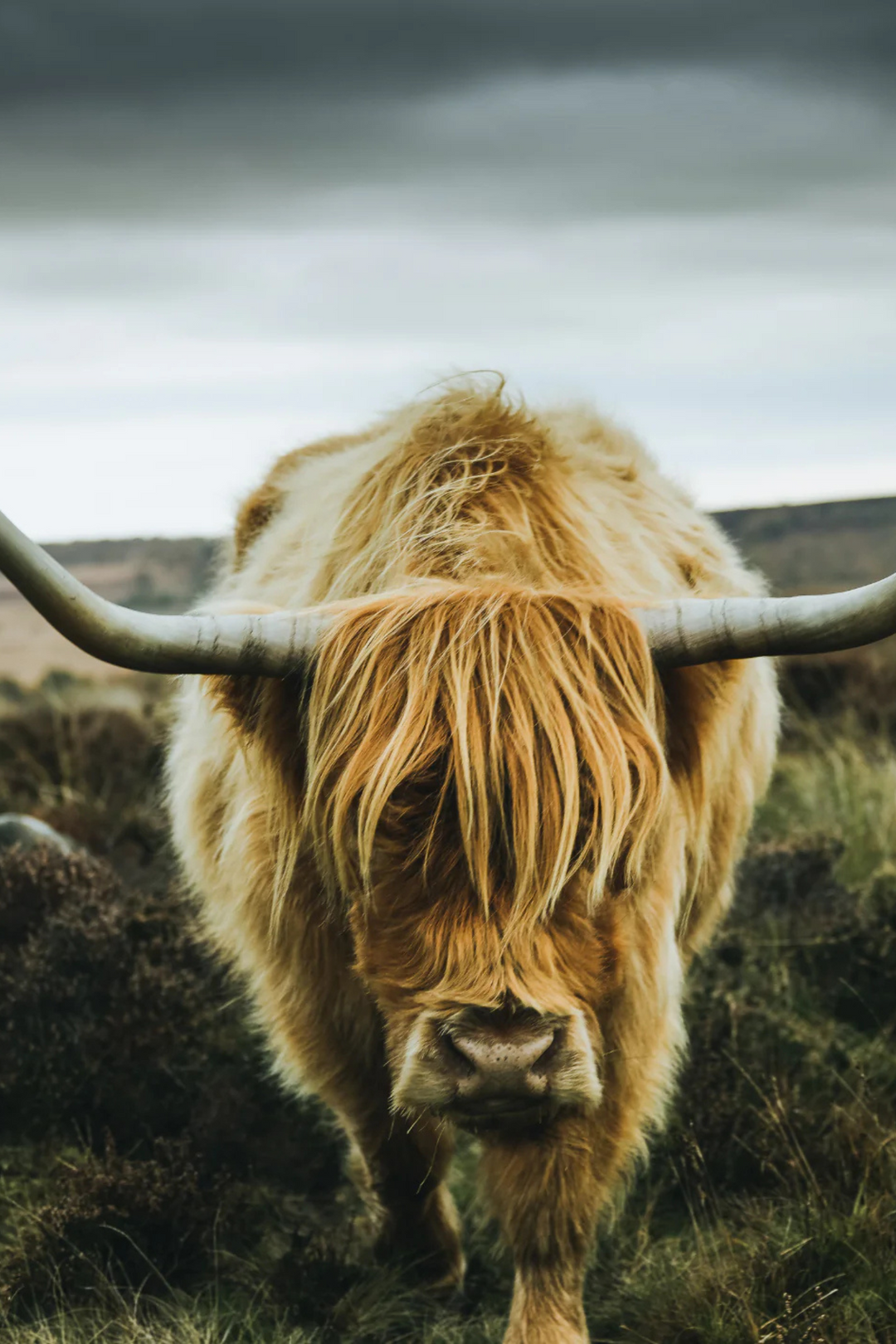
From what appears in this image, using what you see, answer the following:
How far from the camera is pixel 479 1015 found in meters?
2.29

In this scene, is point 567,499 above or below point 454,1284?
above

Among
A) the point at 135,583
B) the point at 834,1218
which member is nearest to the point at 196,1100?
the point at 834,1218

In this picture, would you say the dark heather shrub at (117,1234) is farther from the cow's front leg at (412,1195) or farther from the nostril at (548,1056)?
the nostril at (548,1056)

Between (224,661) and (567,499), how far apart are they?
95cm

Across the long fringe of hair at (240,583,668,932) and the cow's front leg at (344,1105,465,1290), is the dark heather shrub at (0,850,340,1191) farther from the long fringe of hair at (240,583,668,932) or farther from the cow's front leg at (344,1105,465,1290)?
the long fringe of hair at (240,583,668,932)

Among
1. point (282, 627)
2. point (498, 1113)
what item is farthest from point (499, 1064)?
point (282, 627)

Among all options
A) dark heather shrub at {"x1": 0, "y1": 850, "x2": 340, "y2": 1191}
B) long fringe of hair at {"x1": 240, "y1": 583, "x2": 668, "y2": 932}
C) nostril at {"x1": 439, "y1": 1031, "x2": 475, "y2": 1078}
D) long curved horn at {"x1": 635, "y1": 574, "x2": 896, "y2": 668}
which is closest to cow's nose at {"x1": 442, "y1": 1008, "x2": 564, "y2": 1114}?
nostril at {"x1": 439, "y1": 1031, "x2": 475, "y2": 1078}

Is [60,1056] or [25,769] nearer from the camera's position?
[60,1056]

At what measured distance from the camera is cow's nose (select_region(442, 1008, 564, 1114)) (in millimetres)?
2250

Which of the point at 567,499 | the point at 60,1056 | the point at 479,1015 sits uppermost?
the point at 567,499

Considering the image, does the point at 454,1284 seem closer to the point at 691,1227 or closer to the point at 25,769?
the point at 691,1227

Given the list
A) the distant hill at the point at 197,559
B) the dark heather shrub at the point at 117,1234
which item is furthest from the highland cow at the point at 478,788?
the distant hill at the point at 197,559

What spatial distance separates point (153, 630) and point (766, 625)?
3.86 ft

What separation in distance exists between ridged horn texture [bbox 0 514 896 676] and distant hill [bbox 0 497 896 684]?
65.9ft
